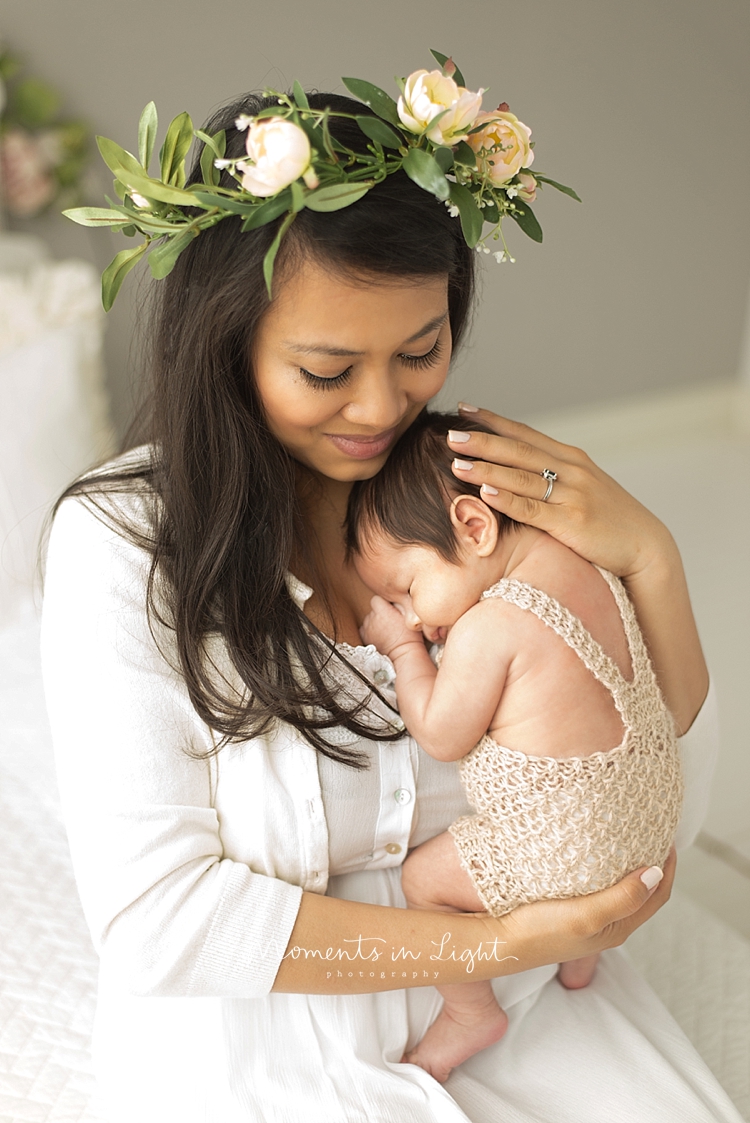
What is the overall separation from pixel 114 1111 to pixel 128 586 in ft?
2.20

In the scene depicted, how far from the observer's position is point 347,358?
3.60 feet

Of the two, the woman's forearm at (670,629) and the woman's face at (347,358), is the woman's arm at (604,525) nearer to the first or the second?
the woman's forearm at (670,629)

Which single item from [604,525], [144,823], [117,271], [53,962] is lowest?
[53,962]

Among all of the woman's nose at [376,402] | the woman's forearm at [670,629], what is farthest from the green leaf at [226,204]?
the woman's forearm at [670,629]

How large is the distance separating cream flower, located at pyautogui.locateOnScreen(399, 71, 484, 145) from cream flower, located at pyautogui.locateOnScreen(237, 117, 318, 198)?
0.44 ft

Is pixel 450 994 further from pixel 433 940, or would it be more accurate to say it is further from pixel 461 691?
pixel 461 691

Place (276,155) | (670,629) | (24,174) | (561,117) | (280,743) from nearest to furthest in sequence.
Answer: (276,155) → (280,743) → (670,629) → (24,174) → (561,117)

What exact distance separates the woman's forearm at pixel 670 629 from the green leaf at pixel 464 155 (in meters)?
0.57

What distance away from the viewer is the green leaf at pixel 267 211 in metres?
1.00

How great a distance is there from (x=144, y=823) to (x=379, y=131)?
78cm

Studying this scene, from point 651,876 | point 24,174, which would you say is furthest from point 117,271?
point 24,174

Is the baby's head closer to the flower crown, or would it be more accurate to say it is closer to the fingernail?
the flower crown

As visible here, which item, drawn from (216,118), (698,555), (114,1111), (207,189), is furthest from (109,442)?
(698,555)

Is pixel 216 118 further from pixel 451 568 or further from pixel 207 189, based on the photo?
pixel 451 568
